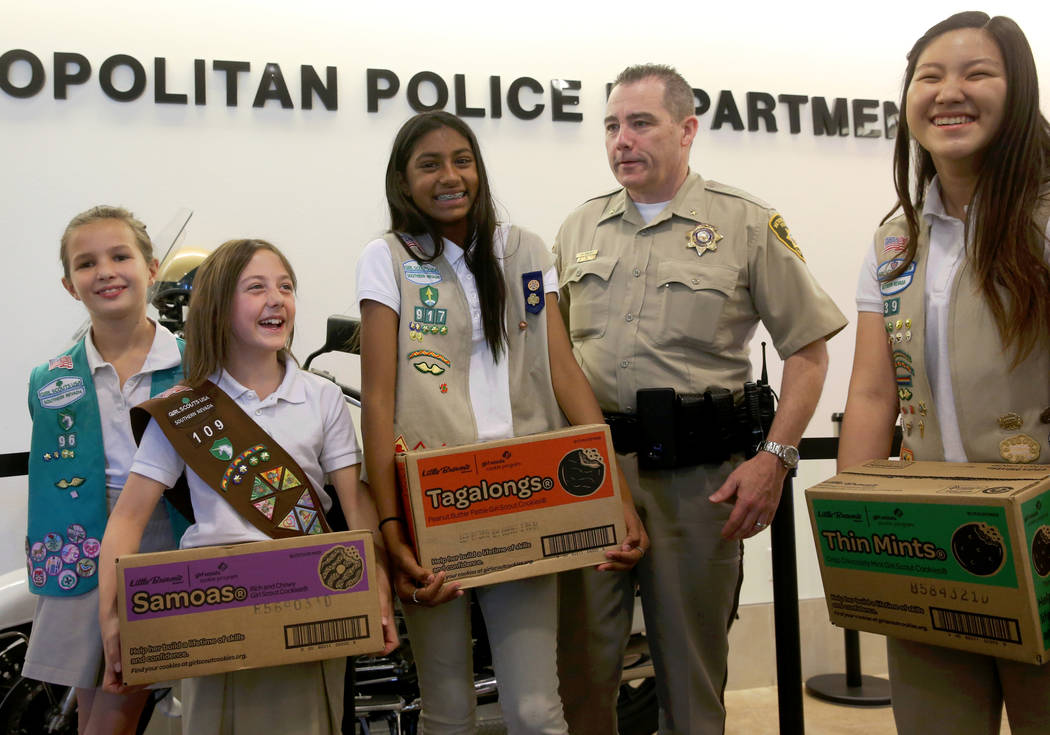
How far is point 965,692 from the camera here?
1.28 metres

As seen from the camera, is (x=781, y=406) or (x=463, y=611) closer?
(x=463, y=611)

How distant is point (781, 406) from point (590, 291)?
1.65 feet

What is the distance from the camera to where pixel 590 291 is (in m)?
2.04

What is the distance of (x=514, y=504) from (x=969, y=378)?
75 centimetres

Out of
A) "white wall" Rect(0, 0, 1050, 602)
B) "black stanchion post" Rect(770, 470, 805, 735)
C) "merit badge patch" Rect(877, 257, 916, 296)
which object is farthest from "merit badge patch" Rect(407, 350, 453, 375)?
"white wall" Rect(0, 0, 1050, 602)

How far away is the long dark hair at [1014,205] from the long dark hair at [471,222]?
83 cm

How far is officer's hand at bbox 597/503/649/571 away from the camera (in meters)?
1.59

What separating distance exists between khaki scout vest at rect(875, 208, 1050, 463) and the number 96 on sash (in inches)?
45.4

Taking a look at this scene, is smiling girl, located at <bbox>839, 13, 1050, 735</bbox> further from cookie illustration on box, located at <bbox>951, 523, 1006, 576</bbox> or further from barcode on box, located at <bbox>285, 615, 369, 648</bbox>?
barcode on box, located at <bbox>285, 615, 369, 648</bbox>

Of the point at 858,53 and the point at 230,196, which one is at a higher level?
the point at 858,53

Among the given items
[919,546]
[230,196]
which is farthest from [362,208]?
[919,546]

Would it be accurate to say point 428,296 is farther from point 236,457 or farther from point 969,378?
point 969,378

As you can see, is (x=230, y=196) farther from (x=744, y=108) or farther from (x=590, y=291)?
(x=744, y=108)

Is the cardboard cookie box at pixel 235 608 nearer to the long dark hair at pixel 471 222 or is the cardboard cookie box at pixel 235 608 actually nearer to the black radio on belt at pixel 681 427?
the long dark hair at pixel 471 222
